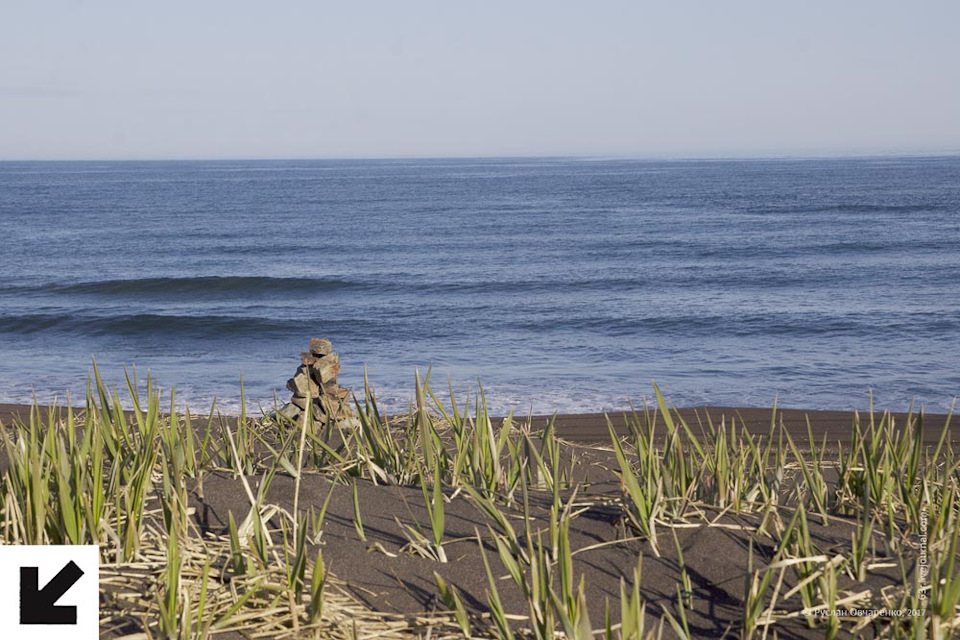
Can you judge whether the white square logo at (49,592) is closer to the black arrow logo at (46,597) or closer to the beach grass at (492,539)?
the black arrow logo at (46,597)

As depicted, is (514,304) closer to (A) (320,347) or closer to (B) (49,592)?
(A) (320,347)

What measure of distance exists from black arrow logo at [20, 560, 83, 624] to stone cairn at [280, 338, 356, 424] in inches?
133

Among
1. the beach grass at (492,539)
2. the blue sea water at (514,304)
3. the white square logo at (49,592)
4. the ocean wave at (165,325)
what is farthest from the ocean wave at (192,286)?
the white square logo at (49,592)

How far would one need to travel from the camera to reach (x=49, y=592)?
258 centimetres

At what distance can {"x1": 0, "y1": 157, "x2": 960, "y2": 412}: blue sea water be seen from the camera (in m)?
12.3

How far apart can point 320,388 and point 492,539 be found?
320 cm

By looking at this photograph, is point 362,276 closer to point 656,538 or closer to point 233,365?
point 233,365

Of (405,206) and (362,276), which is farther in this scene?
(405,206)

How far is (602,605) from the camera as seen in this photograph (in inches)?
113

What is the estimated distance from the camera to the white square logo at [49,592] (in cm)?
252

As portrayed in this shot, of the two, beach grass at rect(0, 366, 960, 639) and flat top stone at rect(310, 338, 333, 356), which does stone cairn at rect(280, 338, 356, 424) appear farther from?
beach grass at rect(0, 366, 960, 639)

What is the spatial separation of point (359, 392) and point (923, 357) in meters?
7.82

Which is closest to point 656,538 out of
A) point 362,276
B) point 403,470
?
point 403,470

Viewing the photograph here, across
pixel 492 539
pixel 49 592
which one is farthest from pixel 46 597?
pixel 492 539
